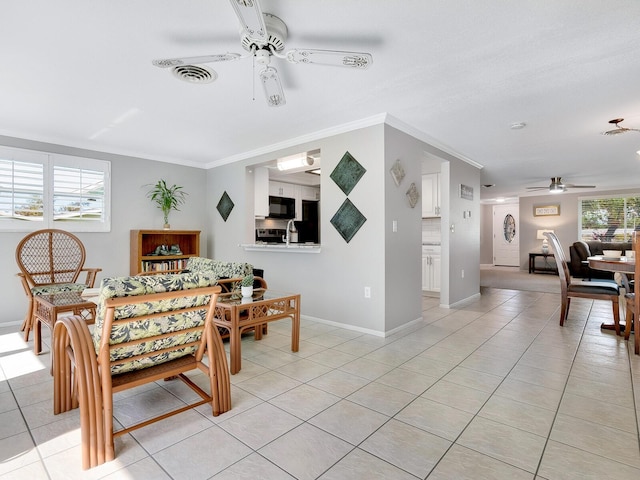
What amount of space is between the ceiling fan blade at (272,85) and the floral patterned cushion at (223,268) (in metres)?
1.54

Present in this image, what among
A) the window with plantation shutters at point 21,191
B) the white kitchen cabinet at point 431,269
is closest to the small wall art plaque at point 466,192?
the white kitchen cabinet at point 431,269

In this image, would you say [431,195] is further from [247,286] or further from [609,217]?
[609,217]

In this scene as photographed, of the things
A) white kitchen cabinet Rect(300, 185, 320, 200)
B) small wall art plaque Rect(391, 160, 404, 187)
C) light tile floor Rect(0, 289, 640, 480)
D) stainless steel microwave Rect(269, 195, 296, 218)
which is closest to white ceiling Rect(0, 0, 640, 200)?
small wall art plaque Rect(391, 160, 404, 187)

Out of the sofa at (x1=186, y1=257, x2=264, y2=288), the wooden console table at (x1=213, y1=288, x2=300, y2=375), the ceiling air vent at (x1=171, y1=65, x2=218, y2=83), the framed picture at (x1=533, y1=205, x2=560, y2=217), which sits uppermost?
the ceiling air vent at (x1=171, y1=65, x2=218, y2=83)

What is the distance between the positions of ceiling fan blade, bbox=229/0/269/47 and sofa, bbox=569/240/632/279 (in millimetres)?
8543

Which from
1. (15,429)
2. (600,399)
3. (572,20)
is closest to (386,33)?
(572,20)

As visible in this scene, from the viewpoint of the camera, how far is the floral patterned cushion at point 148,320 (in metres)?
1.54

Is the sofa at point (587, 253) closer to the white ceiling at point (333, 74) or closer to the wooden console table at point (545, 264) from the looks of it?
the wooden console table at point (545, 264)

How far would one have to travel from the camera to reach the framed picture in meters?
9.12

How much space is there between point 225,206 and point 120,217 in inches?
57.5

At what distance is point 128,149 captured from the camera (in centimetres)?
472

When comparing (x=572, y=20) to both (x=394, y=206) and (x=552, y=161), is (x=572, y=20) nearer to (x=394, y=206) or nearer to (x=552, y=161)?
(x=394, y=206)

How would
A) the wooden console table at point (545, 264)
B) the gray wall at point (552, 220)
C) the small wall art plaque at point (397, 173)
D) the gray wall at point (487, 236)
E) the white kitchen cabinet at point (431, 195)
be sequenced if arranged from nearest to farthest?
the small wall art plaque at point (397, 173), the white kitchen cabinet at point (431, 195), the gray wall at point (552, 220), the wooden console table at point (545, 264), the gray wall at point (487, 236)

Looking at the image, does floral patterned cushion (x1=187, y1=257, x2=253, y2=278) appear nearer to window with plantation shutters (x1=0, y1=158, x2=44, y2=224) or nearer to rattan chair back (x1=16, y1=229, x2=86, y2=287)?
rattan chair back (x1=16, y1=229, x2=86, y2=287)
